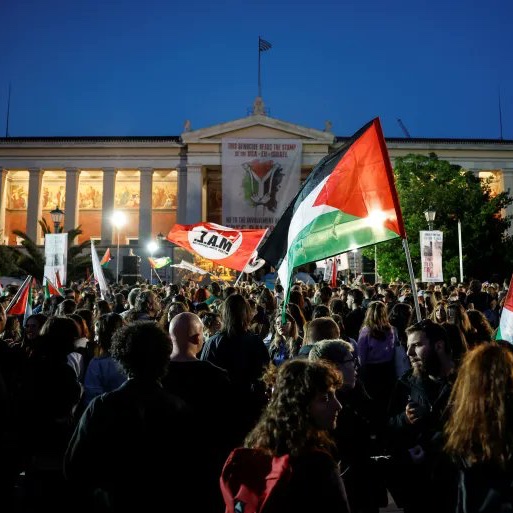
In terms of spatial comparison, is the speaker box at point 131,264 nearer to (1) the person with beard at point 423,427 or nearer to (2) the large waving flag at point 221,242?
(2) the large waving flag at point 221,242

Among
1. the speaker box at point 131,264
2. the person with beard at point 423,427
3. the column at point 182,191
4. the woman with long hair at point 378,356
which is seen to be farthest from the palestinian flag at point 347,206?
the column at point 182,191

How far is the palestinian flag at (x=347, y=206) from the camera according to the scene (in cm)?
477

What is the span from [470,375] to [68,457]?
6.06 feet

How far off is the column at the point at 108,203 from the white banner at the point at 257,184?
12.0 meters

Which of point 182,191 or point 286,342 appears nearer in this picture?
point 286,342

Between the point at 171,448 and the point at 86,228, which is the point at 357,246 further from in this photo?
the point at 86,228

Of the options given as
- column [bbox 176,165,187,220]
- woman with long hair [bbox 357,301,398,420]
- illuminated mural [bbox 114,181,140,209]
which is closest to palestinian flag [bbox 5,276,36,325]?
woman with long hair [bbox 357,301,398,420]

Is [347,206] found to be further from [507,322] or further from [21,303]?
[21,303]

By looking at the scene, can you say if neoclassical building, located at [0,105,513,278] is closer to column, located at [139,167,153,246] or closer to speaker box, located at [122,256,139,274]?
column, located at [139,167,153,246]

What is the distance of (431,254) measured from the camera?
14305 millimetres

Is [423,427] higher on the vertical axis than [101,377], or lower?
lower

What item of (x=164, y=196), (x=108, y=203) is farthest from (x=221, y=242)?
(x=164, y=196)

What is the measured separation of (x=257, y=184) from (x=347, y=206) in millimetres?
33445

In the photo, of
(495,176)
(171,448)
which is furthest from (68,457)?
(495,176)
